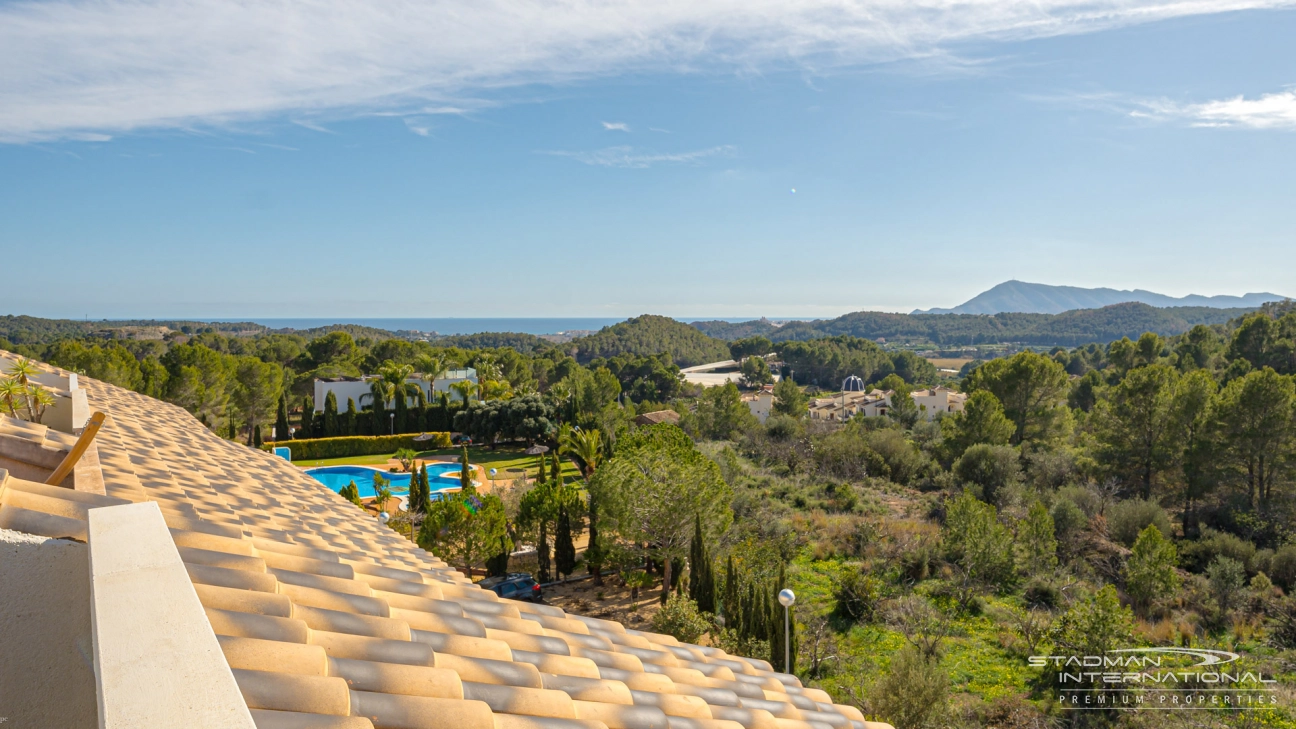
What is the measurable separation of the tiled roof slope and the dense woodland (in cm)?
840

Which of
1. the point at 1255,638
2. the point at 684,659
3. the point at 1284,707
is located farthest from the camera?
the point at 1255,638

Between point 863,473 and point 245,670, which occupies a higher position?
point 245,670

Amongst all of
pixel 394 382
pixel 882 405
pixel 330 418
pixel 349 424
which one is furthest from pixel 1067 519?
pixel 394 382

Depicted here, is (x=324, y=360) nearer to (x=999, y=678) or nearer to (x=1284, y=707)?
(x=999, y=678)

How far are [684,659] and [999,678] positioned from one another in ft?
38.6

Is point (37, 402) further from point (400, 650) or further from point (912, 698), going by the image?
point (912, 698)

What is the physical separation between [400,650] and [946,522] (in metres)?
21.2

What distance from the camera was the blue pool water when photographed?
103 feet

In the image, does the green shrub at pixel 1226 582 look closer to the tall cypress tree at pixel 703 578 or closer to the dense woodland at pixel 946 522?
the dense woodland at pixel 946 522

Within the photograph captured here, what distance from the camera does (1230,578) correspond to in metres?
17.1

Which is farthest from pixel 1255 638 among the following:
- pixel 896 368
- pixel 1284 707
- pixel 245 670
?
pixel 896 368

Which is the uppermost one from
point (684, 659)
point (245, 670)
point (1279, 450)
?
point (245, 670)

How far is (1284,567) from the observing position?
18688 millimetres

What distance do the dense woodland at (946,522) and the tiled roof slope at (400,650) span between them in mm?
8398
